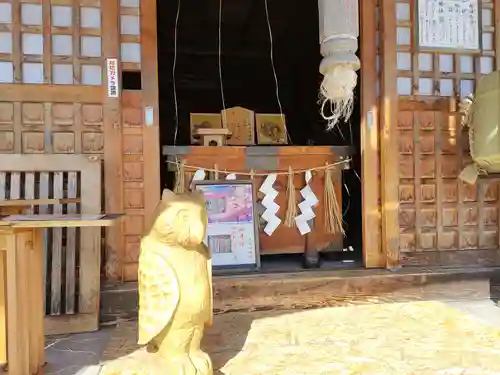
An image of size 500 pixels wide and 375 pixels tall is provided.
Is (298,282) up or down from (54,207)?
down

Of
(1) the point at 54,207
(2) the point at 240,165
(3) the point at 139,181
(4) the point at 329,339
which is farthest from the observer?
(2) the point at 240,165

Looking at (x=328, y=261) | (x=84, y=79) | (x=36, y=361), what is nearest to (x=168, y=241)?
(x=36, y=361)

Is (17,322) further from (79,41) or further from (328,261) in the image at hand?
(328,261)

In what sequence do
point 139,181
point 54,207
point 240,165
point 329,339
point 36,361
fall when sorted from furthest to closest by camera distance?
point 240,165 < point 139,181 < point 54,207 < point 329,339 < point 36,361

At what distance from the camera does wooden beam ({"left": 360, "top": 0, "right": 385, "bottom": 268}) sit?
3549 mm

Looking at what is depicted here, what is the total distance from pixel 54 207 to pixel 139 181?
565mm

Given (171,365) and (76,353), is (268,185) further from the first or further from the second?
(171,365)

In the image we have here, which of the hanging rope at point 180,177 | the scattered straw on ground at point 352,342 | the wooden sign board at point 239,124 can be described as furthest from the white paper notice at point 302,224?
the wooden sign board at point 239,124

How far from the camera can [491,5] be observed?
379 cm

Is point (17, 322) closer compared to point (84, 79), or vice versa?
point (17, 322)

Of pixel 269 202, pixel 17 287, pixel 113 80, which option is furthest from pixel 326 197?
pixel 17 287

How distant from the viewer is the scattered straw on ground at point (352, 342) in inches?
86.7

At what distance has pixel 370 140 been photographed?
3.57m

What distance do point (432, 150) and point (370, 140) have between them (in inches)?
20.8
